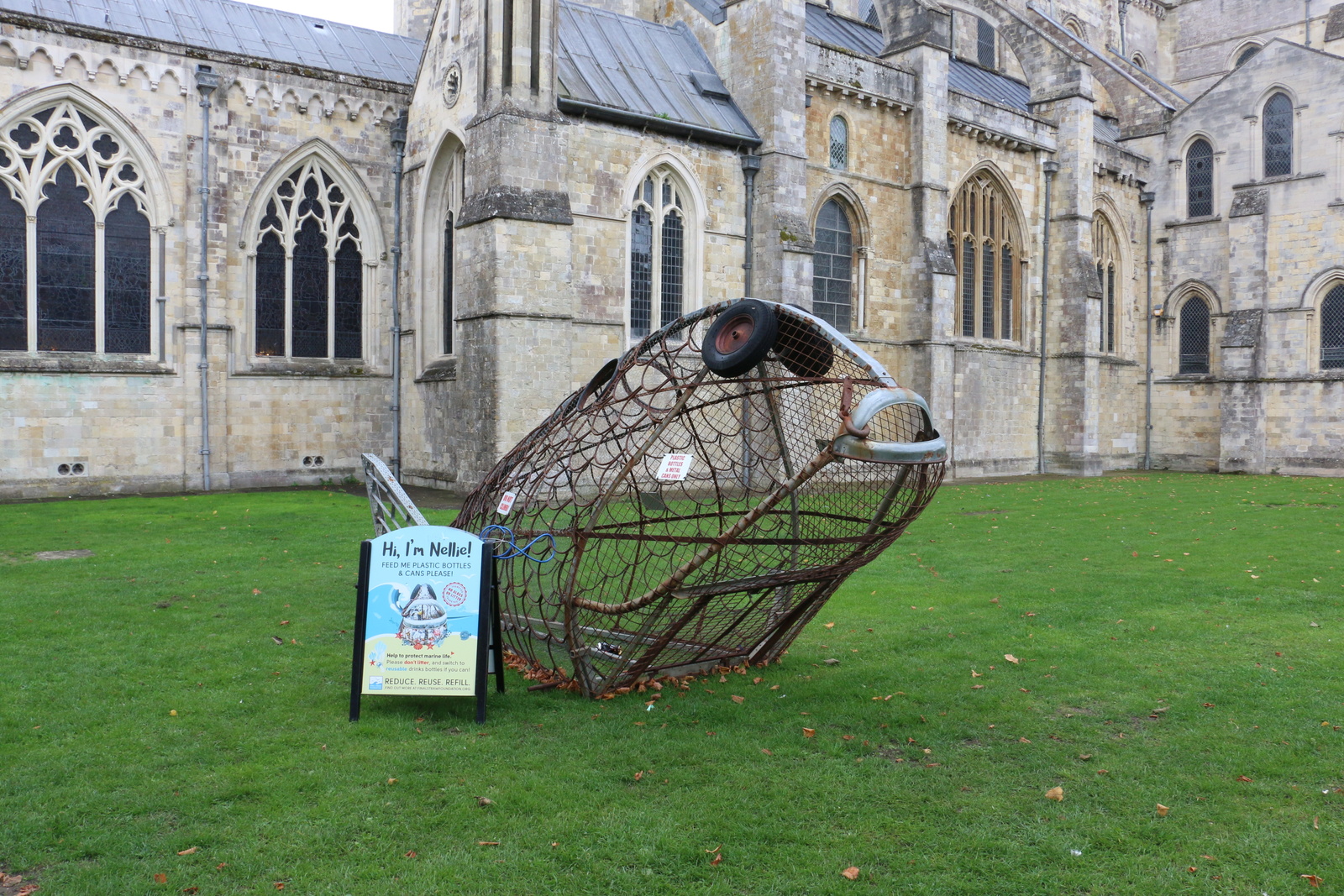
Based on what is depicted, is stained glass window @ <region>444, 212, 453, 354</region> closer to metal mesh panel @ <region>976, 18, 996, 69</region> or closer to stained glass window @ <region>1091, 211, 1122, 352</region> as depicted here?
stained glass window @ <region>1091, 211, 1122, 352</region>

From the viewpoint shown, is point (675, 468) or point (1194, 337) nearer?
point (675, 468)

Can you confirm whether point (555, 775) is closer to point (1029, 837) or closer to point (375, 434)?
point (1029, 837)

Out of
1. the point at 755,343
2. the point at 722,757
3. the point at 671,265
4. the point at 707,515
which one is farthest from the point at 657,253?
the point at 722,757

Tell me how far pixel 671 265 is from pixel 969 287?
11.0 metres

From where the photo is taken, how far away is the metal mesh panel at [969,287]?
30.0 metres

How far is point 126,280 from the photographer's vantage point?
70.2ft

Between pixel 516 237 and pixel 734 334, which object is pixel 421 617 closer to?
pixel 734 334

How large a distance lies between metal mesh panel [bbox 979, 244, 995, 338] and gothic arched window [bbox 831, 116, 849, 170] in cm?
675

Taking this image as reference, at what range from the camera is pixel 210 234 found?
2205 cm

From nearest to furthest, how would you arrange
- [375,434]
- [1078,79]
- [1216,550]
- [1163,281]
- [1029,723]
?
[1029,723], [1216,550], [375,434], [1078,79], [1163,281]

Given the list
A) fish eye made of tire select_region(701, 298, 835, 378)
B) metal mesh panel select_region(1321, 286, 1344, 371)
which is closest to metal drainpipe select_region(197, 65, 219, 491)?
fish eye made of tire select_region(701, 298, 835, 378)

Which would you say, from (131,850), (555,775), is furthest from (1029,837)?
(131,850)

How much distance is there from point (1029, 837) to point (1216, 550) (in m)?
11.2

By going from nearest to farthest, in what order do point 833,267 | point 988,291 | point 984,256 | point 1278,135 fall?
point 833,267 < point 984,256 < point 988,291 < point 1278,135
